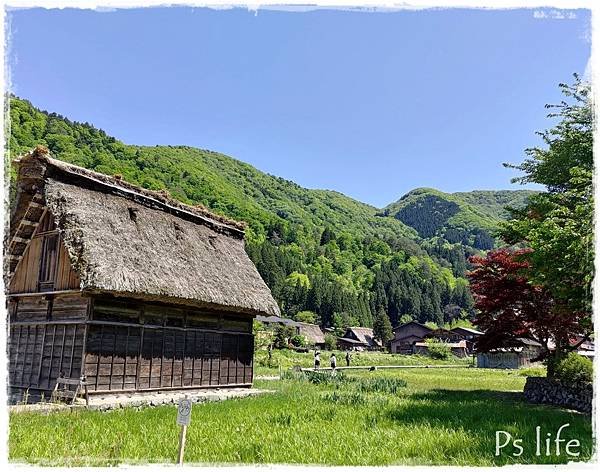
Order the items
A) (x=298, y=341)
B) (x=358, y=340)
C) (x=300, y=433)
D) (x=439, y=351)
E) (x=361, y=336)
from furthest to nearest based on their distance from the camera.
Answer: (x=361, y=336) < (x=358, y=340) < (x=298, y=341) < (x=439, y=351) < (x=300, y=433)

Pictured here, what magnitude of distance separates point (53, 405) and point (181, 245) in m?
6.66

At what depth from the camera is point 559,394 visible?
604 inches

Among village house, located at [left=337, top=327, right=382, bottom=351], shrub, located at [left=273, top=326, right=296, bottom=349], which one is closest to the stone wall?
shrub, located at [left=273, top=326, right=296, bottom=349]

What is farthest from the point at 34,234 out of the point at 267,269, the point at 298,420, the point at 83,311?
the point at 267,269

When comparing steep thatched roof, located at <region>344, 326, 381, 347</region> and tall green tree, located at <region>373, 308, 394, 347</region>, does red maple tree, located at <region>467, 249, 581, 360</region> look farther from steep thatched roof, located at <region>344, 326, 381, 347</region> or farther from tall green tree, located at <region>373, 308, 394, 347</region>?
tall green tree, located at <region>373, 308, 394, 347</region>

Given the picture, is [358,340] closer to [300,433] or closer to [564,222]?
[564,222]

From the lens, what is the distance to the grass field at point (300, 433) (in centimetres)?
732

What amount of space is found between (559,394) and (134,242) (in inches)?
543

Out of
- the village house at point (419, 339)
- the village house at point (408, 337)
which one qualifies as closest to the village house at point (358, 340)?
the village house at point (408, 337)

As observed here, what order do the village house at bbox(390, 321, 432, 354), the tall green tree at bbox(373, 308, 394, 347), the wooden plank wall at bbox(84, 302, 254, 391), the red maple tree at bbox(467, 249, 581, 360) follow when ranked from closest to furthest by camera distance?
the wooden plank wall at bbox(84, 302, 254, 391) → the red maple tree at bbox(467, 249, 581, 360) → the village house at bbox(390, 321, 432, 354) → the tall green tree at bbox(373, 308, 394, 347)

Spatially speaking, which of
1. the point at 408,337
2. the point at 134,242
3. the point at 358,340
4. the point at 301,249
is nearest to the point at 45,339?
the point at 134,242

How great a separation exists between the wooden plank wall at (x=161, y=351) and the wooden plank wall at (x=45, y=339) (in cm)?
56

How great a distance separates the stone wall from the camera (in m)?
13.7

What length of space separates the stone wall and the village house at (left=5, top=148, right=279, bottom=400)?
9.80m
